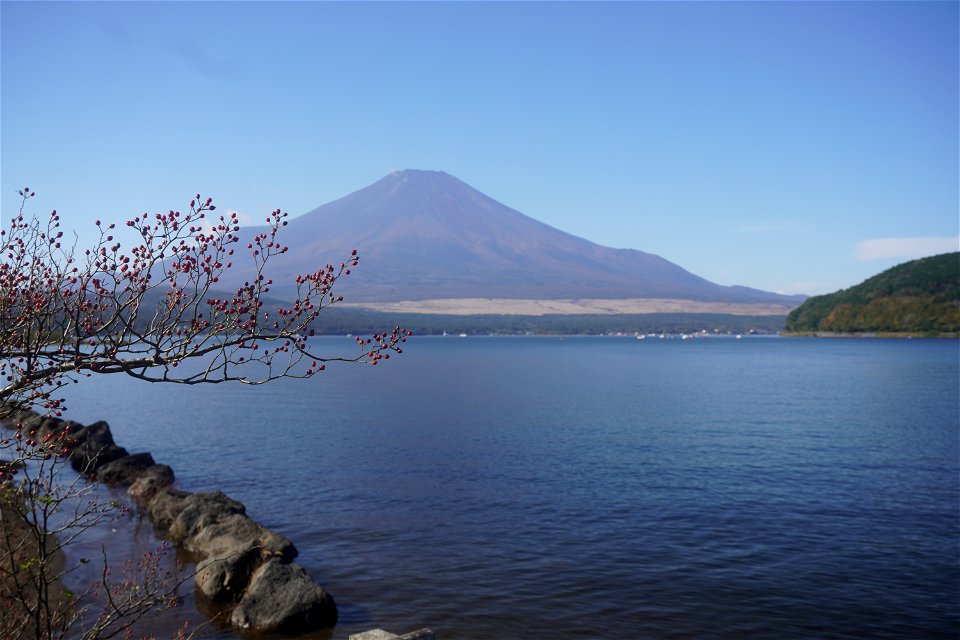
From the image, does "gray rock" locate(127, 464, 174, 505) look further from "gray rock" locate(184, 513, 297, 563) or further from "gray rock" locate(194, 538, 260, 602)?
"gray rock" locate(194, 538, 260, 602)

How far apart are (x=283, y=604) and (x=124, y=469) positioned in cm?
1761

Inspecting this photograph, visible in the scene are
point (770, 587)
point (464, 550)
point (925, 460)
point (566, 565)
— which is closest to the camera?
point (770, 587)

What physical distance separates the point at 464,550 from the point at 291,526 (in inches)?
232

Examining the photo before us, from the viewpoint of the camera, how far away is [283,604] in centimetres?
1487

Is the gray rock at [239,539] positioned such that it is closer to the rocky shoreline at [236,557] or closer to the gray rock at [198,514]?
the rocky shoreline at [236,557]

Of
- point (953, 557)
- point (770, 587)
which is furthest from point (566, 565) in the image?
point (953, 557)

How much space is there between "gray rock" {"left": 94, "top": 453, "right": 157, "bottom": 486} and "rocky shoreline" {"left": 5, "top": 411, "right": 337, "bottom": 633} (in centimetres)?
219

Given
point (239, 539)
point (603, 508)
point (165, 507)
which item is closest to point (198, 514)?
point (165, 507)

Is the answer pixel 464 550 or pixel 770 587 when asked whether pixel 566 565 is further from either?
pixel 770 587

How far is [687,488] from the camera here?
27.4 metres

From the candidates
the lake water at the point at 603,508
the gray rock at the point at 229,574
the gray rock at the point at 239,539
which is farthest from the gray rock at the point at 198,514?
the gray rock at the point at 229,574

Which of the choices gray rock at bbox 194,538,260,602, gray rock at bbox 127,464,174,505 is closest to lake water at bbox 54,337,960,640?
gray rock at bbox 194,538,260,602

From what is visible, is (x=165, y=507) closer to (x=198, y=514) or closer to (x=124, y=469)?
(x=198, y=514)

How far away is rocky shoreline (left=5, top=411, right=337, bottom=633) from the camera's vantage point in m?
14.9
